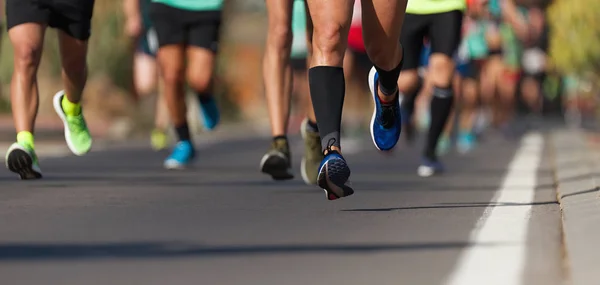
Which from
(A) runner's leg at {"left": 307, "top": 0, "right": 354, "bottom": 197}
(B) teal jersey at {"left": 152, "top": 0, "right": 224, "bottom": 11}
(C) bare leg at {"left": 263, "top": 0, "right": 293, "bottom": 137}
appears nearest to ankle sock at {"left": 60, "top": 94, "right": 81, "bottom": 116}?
(B) teal jersey at {"left": 152, "top": 0, "right": 224, "bottom": 11}

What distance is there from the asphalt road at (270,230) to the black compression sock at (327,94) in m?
0.42

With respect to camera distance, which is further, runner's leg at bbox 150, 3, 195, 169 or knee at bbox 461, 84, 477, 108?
knee at bbox 461, 84, 477, 108

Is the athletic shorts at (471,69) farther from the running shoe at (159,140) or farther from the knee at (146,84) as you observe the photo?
the running shoe at (159,140)

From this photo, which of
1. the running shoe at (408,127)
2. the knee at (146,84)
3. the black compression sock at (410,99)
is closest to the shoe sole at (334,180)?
the black compression sock at (410,99)

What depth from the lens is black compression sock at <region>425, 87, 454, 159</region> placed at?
10.9m

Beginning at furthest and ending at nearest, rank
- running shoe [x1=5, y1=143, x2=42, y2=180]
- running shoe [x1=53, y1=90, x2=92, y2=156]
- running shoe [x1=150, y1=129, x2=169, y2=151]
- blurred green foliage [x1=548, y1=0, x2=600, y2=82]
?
1. blurred green foliage [x1=548, y1=0, x2=600, y2=82]
2. running shoe [x1=150, y1=129, x2=169, y2=151]
3. running shoe [x1=53, y1=90, x2=92, y2=156]
4. running shoe [x1=5, y1=143, x2=42, y2=180]

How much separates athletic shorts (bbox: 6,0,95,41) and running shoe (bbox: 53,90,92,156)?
1.93 ft

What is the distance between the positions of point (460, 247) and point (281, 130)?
353 centimetres

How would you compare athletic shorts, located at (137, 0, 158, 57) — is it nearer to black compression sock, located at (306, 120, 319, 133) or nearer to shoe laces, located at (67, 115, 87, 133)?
shoe laces, located at (67, 115, 87, 133)

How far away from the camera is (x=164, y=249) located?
18.9ft

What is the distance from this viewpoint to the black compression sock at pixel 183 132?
37.0 ft

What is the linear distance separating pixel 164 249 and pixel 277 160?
136 inches

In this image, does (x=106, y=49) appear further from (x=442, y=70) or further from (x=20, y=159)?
(x=20, y=159)

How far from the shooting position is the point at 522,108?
3659cm
